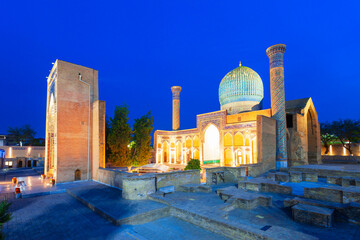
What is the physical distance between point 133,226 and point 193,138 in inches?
748

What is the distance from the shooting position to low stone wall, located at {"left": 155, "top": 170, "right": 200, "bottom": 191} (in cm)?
873

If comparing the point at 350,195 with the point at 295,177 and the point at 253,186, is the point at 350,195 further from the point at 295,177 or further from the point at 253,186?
the point at 295,177

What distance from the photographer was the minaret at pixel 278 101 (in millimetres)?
16562

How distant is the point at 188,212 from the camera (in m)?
5.64

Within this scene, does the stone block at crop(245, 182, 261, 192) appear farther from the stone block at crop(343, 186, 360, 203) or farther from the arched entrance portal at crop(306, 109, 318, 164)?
the arched entrance portal at crop(306, 109, 318, 164)

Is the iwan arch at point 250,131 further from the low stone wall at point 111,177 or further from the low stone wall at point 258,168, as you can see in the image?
the low stone wall at point 111,177

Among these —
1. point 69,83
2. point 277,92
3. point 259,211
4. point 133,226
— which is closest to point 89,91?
point 69,83

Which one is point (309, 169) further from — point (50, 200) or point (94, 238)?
point (50, 200)

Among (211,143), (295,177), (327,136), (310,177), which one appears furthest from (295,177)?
(327,136)

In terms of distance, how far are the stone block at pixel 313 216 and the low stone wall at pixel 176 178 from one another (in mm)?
5042

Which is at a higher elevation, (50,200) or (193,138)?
(193,138)

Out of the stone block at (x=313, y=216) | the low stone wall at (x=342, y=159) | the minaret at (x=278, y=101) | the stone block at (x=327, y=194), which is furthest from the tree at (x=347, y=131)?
the stone block at (x=313, y=216)

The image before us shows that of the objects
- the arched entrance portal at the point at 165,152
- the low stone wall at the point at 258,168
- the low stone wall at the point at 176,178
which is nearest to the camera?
the low stone wall at the point at 176,178

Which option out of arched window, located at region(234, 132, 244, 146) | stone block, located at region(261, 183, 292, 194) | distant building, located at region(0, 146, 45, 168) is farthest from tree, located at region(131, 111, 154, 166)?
distant building, located at region(0, 146, 45, 168)
